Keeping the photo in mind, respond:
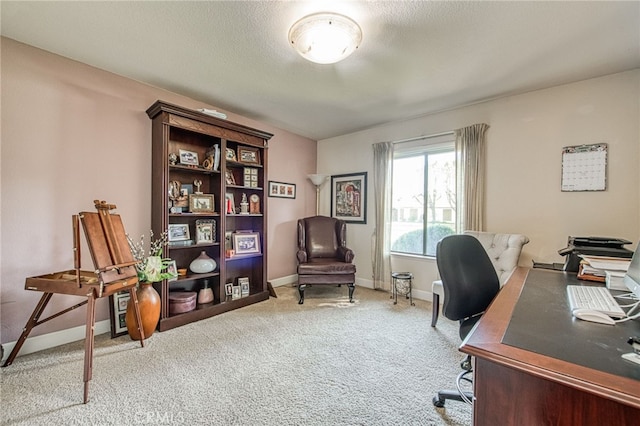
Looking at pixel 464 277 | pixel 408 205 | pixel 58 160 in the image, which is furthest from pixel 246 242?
pixel 464 277

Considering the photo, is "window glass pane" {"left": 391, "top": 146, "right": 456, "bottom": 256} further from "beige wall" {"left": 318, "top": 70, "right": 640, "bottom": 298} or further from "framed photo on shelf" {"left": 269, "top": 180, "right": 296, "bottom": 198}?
"framed photo on shelf" {"left": 269, "top": 180, "right": 296, "bottom": 198}

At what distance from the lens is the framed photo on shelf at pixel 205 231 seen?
2.99 meters

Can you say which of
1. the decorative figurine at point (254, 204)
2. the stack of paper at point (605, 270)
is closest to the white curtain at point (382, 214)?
the decorative figurine at point (254, 204)

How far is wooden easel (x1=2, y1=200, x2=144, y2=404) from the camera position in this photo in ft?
5.86

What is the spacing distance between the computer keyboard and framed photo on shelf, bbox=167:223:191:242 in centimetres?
316

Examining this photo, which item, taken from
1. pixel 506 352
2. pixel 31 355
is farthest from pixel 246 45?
pixel 31 355

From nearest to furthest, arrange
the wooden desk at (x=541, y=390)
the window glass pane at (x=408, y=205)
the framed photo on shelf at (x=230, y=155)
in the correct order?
the wooden desk at (x=541, y=390) → the framed photo on shelf at (x=230, y=155) → the window glass pane at (x=408, y=205)

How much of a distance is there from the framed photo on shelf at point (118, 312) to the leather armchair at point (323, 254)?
1807 millimetres

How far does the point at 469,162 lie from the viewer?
3160mm

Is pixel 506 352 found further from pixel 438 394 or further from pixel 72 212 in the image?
pixel 72 212

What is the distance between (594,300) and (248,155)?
3.36 meters

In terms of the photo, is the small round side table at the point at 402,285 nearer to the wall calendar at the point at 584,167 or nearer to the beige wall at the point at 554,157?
the beige wall at the point at 554,157

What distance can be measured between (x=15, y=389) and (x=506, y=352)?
108 inches

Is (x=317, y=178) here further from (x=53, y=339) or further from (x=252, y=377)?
(x=53, y=339)
